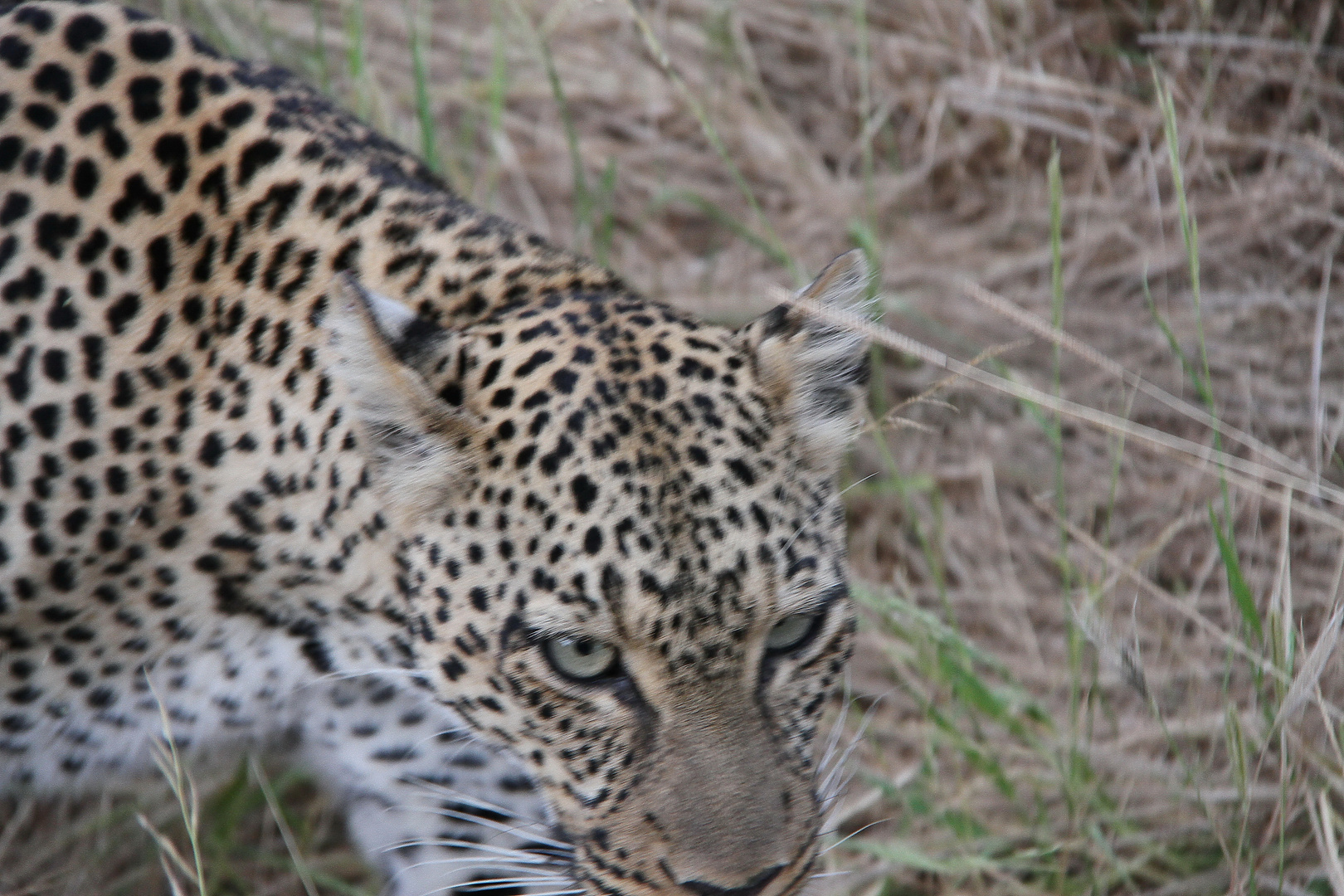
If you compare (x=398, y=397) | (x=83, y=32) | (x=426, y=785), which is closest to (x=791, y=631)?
(x=398, y=397)

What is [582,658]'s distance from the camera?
2.62 metres

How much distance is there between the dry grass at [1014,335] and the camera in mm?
3537

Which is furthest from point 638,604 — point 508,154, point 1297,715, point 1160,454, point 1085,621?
point 508,154

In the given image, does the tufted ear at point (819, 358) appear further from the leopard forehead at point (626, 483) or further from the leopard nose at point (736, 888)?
the leopard nose at point (736, 888)

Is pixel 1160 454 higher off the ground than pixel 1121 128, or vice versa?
pixel 1121 128

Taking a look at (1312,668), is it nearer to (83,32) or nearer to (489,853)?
(489,853)

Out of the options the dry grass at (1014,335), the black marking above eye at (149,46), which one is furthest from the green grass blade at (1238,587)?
the black marking above eye at (149,46)

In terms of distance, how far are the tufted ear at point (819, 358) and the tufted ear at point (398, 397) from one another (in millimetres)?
614

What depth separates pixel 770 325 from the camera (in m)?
2.86

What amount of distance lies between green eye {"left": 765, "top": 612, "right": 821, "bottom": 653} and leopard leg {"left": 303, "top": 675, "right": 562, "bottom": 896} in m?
0.65

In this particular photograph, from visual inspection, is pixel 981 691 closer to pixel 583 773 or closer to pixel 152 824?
pixel 583 773

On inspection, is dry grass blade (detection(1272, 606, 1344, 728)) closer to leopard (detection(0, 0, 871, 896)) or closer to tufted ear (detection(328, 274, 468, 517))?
leopard (detection(0, 0, 871, 896))

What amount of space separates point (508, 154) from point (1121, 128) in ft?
8.11

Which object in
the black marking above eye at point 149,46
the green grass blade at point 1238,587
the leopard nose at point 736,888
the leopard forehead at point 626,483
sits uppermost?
the black marking above eye at point 149,46
